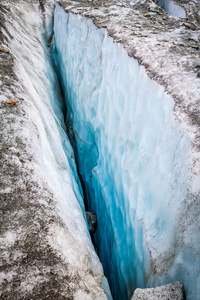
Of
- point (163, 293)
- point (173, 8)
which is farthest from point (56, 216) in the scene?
→ point (173, 8)

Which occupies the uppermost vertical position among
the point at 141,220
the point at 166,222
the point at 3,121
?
A: the point at 3,121

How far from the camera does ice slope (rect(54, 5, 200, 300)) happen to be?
5.90ft

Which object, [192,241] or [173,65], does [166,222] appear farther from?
[173,65]

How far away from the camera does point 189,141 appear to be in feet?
5.81

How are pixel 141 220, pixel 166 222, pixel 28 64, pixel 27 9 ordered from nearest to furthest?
pixel 166 222 → pixel 141 220 → pixel 28 64 → pixel 27 9

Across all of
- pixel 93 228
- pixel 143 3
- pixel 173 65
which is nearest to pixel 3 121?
pixel 173 65

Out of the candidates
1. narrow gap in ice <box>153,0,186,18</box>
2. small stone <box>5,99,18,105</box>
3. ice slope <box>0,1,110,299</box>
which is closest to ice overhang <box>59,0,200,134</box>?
narrow gap in ice <box>153,0,186,18</box>

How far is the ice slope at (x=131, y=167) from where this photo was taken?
1799 millimetres

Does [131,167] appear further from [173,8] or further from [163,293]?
[173,8]

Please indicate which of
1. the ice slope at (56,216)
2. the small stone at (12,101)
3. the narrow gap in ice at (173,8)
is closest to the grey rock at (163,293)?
the ice slope at (56,216)

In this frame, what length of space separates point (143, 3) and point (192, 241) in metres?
5.02

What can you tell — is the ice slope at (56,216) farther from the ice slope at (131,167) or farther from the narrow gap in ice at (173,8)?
the narrow gap in ice at (173,8)

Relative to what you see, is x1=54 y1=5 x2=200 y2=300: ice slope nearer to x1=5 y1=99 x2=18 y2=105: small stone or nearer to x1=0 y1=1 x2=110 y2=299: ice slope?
x1=0 y1=1 x2=110 y2=299: ice slope

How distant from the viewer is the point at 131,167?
9.05 feet
